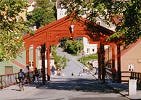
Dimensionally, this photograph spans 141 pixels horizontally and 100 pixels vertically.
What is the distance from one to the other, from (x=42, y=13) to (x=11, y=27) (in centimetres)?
14215

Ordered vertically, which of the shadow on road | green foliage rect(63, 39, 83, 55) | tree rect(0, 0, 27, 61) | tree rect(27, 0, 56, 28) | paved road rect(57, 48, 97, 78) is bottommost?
the shadow on road

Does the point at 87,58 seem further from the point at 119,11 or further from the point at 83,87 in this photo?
the point at 119,11

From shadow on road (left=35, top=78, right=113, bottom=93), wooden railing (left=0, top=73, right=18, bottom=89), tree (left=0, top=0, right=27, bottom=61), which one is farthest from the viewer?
wooden railing (left=0, top=73, right=18, bottom=89)

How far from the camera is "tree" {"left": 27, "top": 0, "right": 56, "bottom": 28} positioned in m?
171

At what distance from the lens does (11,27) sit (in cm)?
3253

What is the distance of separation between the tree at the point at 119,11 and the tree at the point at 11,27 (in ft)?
37.9

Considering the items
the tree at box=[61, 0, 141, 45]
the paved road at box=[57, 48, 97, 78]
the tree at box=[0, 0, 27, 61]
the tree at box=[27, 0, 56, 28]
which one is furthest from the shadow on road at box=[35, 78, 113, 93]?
the tree at box=[27, 0, 56, 28]

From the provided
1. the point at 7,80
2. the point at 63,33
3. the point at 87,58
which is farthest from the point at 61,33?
the point at 87,58

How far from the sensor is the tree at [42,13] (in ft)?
560

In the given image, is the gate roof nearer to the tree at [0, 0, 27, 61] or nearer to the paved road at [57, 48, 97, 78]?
the tree at [0, 0, 27, 61]

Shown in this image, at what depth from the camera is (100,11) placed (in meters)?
44.0

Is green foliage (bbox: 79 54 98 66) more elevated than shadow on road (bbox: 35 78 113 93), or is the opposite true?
green foliage (bbox: 79 54 98 66)

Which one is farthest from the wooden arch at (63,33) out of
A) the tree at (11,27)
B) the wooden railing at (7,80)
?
the tree at (11,27)

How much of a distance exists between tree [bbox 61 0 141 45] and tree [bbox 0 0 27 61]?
11540mm
